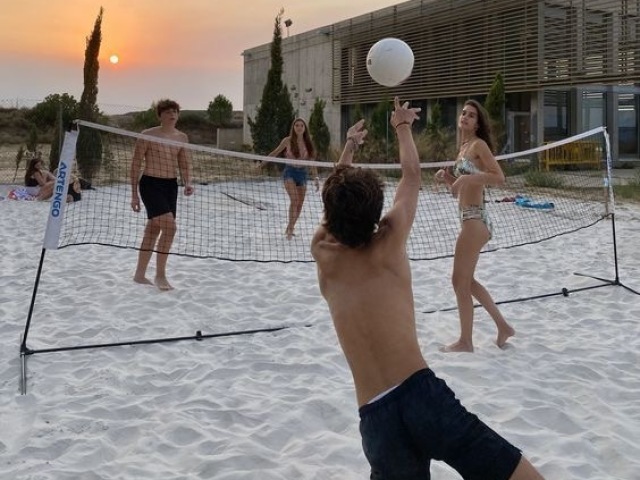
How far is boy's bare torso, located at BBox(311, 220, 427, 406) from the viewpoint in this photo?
2023mm

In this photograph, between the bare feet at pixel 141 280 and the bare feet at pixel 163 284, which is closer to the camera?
the bare feet at pixel 163 284

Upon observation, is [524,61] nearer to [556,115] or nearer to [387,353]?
[556,115]

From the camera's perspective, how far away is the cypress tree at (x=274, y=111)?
798 inches

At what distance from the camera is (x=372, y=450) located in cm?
199

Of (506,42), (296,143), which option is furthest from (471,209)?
(506,42)

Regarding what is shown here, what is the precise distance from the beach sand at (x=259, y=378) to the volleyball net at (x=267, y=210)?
2.40 feet

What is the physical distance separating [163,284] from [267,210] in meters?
5.55

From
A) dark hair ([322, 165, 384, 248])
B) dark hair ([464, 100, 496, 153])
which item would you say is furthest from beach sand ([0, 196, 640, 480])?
dark hair ([464, 100, 496, 153])

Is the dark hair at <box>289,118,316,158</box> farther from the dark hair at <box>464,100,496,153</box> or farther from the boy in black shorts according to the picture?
the boy in black shorts

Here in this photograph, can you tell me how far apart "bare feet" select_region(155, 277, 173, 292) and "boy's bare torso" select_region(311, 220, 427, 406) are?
13.2 feet

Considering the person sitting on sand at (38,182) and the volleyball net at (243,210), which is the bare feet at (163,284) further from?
the person sitting on sand at (38,182)

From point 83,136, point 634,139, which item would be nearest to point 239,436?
point 83,136

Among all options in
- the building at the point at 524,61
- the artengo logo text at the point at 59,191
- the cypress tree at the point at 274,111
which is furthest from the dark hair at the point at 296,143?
the building at the point at 524,61

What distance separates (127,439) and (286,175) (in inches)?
218
